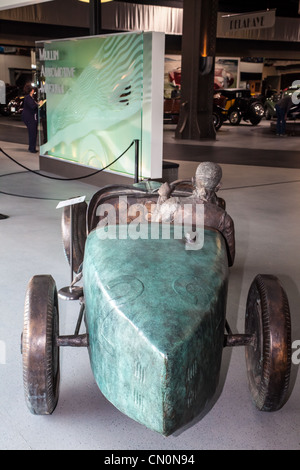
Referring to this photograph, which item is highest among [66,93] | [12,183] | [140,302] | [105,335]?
[66,93]

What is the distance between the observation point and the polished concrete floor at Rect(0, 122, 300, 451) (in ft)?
8.25

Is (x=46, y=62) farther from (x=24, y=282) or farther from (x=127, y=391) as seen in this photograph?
(x=127, y=391)

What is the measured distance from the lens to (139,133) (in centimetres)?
771

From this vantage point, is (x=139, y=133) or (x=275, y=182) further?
(x=275, y=182)

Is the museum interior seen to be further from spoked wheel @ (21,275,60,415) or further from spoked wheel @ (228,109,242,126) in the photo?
spoked wheel @ (228,109,242,126)

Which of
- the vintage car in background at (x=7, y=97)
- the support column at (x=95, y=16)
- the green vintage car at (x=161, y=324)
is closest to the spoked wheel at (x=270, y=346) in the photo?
the green vintage car at (x=161, y=324)

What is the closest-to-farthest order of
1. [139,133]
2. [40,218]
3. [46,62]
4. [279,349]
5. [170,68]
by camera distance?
[279,349] < [40,218] < [139,133] < [46,62] < [170,68]

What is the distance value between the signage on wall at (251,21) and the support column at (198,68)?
0.99m

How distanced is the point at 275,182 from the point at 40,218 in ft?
15.6

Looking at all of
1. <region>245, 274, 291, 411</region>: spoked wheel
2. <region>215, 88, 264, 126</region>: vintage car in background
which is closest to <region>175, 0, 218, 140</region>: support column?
<region>215, 88, 264, 126</region>: vintage car in background

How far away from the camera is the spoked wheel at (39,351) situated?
2424 millimetres

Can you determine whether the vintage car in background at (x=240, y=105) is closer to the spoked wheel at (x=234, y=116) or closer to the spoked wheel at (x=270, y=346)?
the spoked wheel at (x=234, y=116)

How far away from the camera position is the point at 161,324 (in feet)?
6.81

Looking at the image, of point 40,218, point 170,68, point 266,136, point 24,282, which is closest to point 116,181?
point 40,218
